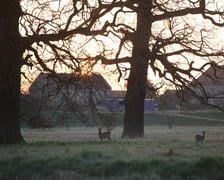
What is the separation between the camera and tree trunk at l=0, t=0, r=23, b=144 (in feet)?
62.8

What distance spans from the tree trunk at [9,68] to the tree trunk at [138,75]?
208 inches

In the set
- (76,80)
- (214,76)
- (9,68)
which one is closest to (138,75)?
(214,76)

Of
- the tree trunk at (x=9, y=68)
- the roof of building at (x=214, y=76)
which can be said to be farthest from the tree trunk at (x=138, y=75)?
the tree trunk at (x=9, y=68)

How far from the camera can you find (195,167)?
459 inches

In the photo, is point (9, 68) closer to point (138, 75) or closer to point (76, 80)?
point (76, 80)

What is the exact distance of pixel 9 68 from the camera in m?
A: 19.2

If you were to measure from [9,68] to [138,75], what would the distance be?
878 cm

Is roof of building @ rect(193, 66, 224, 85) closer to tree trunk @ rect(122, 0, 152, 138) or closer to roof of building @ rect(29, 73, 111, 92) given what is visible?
tree trunk @ rect(122, 0, 152, 138)

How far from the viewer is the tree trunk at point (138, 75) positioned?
24.4 m

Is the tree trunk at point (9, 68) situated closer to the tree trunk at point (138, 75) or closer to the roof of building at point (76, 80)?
the roof of building at point (76, 80)

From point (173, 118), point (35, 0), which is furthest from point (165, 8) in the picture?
point (173, 118)

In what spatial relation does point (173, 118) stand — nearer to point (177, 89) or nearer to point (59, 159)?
point (177, 89)

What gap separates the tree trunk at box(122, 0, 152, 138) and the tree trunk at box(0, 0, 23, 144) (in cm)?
527

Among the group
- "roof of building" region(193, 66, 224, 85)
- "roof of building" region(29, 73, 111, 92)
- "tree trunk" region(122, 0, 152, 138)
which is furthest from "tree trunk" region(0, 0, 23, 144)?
"roof of building" region(193, 66, 224, 85)
